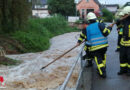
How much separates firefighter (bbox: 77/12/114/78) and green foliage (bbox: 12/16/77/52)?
10328 millimetres

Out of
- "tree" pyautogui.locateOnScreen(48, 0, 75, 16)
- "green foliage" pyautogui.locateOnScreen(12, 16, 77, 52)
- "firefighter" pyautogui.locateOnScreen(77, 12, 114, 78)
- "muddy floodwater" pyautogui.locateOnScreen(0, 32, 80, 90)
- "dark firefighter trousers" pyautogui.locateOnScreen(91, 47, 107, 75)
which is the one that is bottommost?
"muddy floodwater" pyautogui.locateOnScreen(0, 32, 80, 90)

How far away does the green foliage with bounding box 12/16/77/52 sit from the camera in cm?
1566

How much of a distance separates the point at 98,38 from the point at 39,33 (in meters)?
15.5

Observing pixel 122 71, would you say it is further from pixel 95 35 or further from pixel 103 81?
pixel 95 35

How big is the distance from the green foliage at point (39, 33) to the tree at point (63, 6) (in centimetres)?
1342

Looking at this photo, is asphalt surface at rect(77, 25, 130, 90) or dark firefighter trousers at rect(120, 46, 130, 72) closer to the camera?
asphalt surface at rect(77, 25, 130, 90)

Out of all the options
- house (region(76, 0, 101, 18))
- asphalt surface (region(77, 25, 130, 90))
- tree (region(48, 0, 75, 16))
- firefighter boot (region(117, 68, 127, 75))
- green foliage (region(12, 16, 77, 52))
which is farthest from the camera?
house (region(76, 0, 101, 18))

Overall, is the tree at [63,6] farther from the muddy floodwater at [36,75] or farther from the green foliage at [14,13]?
the muddy floodwater at [36,75]

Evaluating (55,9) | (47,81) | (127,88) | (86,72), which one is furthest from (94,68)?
(55,9)

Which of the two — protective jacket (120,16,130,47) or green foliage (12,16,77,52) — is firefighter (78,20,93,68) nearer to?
protective jacket (120,16,130,47)

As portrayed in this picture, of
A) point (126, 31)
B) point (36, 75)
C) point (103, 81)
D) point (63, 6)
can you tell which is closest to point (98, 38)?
point (126, 31)

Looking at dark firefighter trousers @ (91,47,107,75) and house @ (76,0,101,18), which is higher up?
house @ (76,0,101,18)

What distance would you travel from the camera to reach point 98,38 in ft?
17.2

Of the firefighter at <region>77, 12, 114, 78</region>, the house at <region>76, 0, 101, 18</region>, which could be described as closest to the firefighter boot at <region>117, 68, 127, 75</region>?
the firefighter at <region>77, 12, 114, 78</region>
